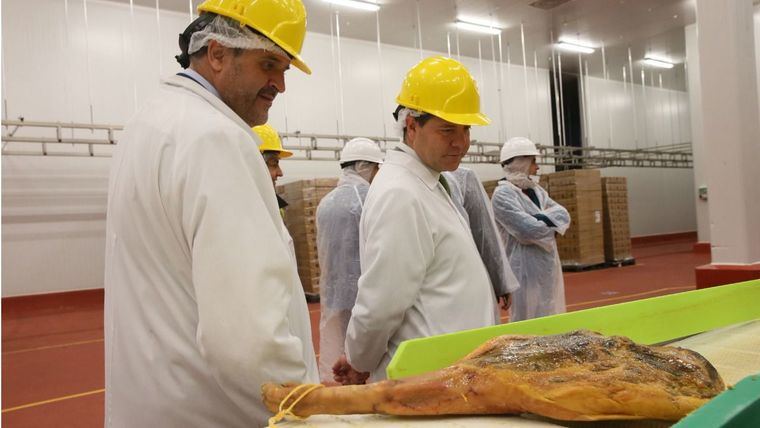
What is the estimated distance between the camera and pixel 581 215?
12242 mm

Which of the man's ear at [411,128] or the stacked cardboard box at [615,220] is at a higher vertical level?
the man's ear at [411,128]

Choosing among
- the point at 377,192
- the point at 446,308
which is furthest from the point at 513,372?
the point at 377,192

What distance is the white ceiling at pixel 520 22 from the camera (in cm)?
1172

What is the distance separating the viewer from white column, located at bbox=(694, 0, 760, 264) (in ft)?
14.1

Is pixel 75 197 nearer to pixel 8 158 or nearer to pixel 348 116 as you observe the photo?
pixel 8 158

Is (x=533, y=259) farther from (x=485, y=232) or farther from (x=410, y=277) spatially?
(x=410, y=277)

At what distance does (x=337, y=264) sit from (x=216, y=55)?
3067 mm

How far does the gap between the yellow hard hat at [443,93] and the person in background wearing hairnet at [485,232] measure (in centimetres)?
55

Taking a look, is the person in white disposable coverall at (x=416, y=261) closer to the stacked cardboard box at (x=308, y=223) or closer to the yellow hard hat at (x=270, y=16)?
the yellow hard hat at (x=270, y=16)

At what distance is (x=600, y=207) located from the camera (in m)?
12.6

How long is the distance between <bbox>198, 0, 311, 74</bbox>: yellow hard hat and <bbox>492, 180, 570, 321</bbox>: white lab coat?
3476 millimetres

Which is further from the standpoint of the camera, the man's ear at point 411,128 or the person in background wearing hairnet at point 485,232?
the person in background wearing hairnet at point 485,232

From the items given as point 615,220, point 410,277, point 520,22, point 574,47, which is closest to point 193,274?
point 410,277

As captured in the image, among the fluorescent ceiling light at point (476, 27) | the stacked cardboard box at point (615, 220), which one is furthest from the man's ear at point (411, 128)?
the stacked cardboard box at point (615, 220)
